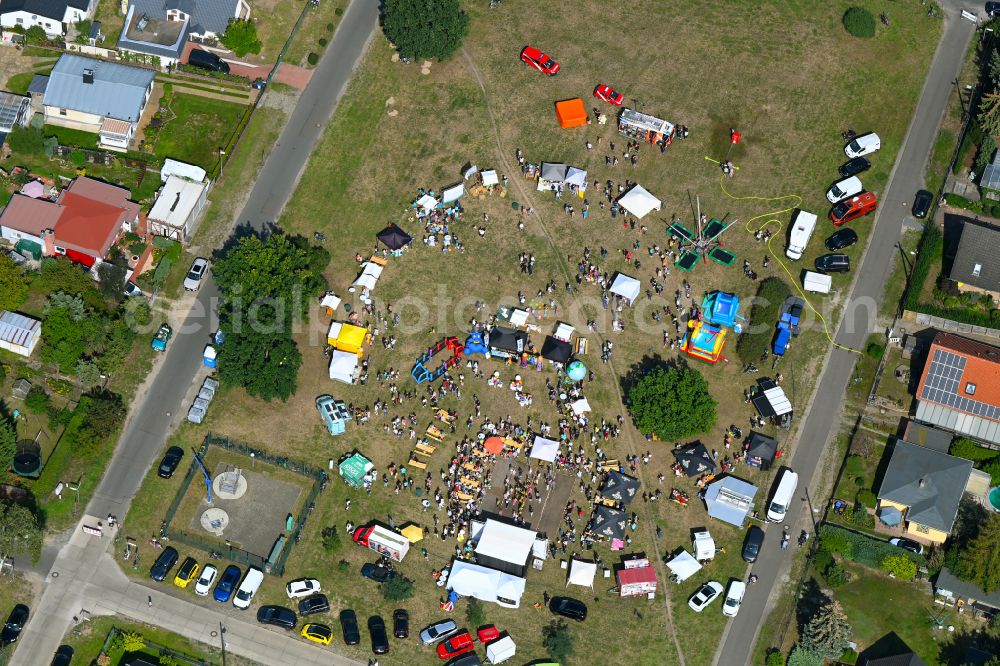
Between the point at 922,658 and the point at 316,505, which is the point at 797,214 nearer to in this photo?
the point at 922,658

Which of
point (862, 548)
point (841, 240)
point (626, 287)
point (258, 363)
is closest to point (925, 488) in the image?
point (862, 548)

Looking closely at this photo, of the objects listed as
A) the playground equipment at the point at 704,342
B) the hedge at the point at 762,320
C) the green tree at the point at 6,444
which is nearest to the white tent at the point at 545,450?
the playground equipment at the point at 704,342

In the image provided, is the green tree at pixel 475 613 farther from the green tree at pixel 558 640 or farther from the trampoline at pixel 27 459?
the trampoline at pixel 27 459

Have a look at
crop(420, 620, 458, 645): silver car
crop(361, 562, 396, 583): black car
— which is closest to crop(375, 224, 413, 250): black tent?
crop(361, 562, 396, 583): black car

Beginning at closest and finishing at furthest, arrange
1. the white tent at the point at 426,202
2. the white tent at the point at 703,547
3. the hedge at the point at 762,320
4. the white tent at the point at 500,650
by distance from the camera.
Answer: the white tent at the point at 500,650 → the white tent at the point at 703,547 → the hedge at the point at 762,320 → the white tent at the point at 426,202

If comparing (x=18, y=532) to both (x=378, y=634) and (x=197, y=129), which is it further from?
(x=197, y=129)

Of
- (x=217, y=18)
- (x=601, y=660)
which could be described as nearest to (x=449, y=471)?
(x=601, y=660)

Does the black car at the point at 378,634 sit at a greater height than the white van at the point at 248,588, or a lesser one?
greater
